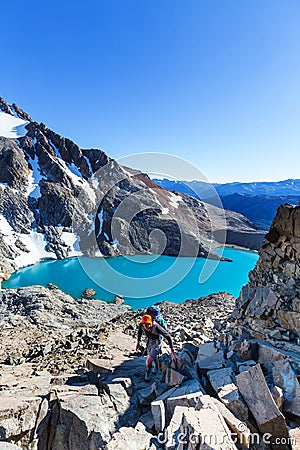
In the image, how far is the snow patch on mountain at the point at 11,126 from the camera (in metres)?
84.9

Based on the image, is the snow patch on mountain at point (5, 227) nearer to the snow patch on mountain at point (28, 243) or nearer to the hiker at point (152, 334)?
the snow patch on mountain at point (28, 243)

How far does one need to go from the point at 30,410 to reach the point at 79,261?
4808 cm

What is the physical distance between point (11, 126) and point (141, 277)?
90.4m

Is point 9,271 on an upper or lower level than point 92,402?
lower

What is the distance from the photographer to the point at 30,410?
411cm

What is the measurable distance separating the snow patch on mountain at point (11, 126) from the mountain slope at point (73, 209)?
8294mm

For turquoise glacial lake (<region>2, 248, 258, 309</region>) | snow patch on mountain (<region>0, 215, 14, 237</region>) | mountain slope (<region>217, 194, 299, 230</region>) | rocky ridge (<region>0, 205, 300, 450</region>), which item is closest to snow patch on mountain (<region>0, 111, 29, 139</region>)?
snow patch on mountain (<region>0, 215, 14, 237</region>)

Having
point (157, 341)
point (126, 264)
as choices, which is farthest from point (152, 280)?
point (157, 341)

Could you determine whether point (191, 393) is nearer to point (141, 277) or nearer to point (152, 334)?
point (152, 334)

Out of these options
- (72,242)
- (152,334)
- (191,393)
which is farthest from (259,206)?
(191,393)

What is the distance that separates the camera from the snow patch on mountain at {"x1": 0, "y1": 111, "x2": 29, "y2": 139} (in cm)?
8489

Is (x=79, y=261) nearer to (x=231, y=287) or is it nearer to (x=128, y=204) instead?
(x=128, y=204)

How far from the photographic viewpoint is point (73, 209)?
62.7 m

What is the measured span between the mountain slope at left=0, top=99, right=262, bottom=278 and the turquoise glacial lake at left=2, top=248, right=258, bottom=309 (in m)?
4.38
